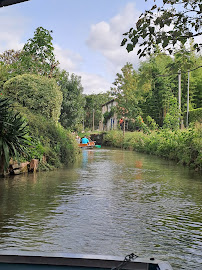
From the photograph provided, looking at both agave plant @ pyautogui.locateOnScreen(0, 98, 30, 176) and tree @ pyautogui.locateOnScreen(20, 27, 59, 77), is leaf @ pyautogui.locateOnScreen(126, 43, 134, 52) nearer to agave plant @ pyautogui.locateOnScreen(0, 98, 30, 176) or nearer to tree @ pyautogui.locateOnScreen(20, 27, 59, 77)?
agave plant @ pyautogui.locateOnScreen(0, 98, 30, 176)

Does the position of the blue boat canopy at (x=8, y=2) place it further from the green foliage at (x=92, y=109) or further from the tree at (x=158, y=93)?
the green foliage at (x=92, y=109)

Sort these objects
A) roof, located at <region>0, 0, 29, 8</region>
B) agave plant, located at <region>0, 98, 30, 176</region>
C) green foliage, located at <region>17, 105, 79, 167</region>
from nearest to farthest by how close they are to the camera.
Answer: roof, located at <region>0, 0, 29, 8</region>, agave plant, located at <region>0, 98, 30, 176</region>, green foliage, located at <region>17, 105, 79, 167</region>

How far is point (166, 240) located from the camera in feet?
21.2

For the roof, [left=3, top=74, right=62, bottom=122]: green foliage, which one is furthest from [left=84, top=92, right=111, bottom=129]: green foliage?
the roof

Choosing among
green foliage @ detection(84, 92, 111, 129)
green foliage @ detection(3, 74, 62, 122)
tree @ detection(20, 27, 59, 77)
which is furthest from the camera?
green foliage @ detection(84, 92, 111, 129)

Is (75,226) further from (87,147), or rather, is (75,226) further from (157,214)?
(87,147)

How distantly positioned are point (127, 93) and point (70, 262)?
47500 millimetres

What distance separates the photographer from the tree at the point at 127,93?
49531mm

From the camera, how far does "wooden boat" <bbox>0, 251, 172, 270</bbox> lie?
2818mm

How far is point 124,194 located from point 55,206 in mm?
2694

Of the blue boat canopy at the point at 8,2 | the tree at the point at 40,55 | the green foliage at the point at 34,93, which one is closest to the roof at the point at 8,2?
the blue boat canopy at the point at 8,2

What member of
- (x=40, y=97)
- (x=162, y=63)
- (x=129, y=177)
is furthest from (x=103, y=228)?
(x=162, y=63)

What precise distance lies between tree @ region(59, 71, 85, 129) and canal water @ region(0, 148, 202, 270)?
24077 millimetres

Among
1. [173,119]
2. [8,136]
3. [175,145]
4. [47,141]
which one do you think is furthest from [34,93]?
[173,119]
